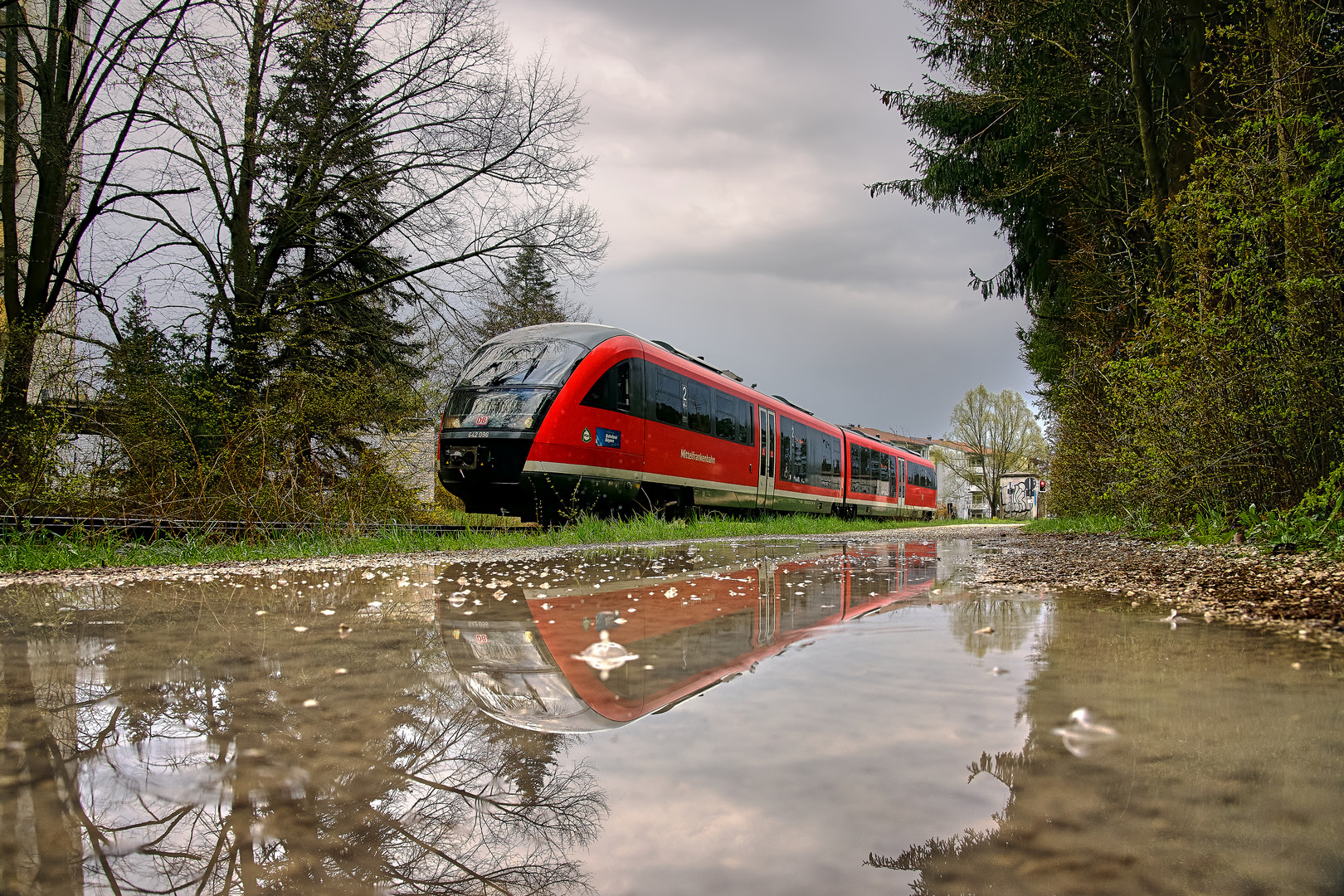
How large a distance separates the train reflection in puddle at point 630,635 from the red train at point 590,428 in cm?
603

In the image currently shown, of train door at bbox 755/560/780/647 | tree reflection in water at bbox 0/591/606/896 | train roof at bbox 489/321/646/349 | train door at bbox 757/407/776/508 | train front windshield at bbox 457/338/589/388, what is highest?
train roof at bbox 489/321/646/349

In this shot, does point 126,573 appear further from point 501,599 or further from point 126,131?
point 126,131

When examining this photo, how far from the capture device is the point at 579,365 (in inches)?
425

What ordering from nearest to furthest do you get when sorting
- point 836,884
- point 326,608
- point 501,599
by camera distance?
point 836,884
point 326,608
point 501,599

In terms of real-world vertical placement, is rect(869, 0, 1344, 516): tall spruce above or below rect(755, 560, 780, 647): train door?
above

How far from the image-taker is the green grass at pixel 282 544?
5.56 meters

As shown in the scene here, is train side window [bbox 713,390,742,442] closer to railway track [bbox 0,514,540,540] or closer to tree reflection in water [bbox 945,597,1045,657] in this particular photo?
railway track [bbox 0,514,540,540]

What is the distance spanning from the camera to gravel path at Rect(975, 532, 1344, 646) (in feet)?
8.46

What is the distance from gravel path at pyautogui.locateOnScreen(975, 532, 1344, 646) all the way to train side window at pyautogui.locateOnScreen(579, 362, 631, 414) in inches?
249

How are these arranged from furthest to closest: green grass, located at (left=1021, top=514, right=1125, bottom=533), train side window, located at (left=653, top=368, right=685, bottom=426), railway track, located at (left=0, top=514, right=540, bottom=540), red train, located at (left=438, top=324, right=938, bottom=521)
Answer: train side window, located at (left=653, top=368, right=685, bottom=426), green grass, located at (left=1021, top=514, right=1125, bottom=533), red train, located at (left=438, top=324, right=938, bottom=521), railway track, located at (left=0, top=514, right=540, bottom=540)

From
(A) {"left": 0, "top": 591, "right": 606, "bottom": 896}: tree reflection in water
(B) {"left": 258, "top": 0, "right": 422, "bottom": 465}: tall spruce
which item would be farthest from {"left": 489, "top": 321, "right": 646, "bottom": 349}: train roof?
(A) {"left": 0, "top": 591, "right": 606, "bottom": 896}: tree reflection in water

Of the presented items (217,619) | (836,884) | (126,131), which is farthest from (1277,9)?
(126,131)

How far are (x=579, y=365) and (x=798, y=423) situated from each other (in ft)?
34.0

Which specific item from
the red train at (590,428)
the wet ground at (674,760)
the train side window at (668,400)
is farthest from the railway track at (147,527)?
the train side window at (668,400)
